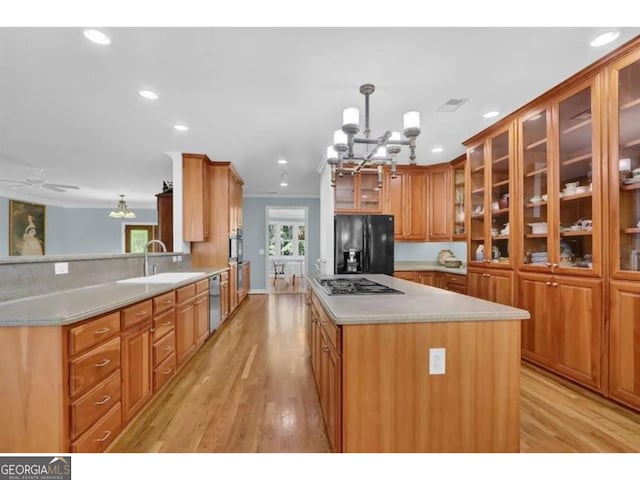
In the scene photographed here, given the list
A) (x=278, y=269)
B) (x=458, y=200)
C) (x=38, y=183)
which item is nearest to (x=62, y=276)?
(x=38, y=183)

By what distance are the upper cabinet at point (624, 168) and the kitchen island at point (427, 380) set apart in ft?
4.44

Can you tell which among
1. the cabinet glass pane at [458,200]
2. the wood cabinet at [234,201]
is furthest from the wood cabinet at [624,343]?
the wood cabinet at [234,201]

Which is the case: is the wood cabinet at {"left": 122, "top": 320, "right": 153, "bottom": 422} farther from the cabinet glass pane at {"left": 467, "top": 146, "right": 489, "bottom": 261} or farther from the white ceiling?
the cabinet glass pane at {"left": 467, "top": 146, "right": 489, "bottom": 261}

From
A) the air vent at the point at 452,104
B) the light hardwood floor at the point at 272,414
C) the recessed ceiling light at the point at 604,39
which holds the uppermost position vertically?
the recessed ceiling light at the point at 604,39

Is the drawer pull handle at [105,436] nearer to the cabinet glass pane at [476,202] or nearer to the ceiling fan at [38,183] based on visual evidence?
the cabinet glass pane at [476,202]

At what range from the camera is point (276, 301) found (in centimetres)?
628

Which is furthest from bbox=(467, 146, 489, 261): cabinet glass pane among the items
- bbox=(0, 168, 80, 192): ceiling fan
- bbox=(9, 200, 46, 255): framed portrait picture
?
bbox=(9, 200, 46, 255): framed portrait picture

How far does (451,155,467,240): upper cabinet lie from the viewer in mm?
4637

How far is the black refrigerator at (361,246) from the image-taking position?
427cm

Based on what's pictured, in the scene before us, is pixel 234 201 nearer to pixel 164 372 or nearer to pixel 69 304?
pixel 164 372

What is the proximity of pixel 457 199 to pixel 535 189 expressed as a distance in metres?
1.90

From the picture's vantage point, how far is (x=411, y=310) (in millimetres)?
1473
